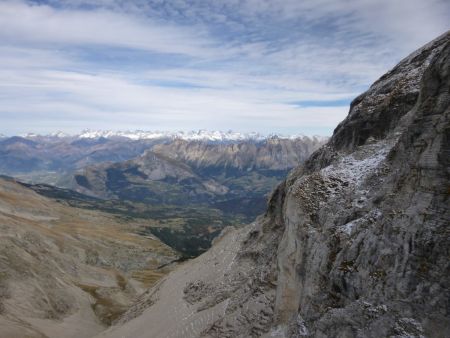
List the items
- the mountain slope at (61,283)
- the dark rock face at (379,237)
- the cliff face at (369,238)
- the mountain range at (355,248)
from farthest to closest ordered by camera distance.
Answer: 1. the mountain slope at (61,283)
2. the mountain range at (355,248)
3. the cliff face at (369,238)
4. the dark rock face at (379,237)

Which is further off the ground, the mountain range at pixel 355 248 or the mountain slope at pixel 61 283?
the mountain range at pixel 355 248

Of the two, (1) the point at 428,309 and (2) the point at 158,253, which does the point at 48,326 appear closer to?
(1) the point at 428,309

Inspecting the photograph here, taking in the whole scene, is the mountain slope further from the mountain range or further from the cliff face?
the cliff face

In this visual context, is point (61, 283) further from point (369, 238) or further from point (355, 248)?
point (369, 238)

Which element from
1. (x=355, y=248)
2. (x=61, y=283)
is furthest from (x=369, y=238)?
(x=61, y=283)

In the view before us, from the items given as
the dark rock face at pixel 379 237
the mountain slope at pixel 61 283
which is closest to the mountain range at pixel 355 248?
the dark rock face at pixel 379 237

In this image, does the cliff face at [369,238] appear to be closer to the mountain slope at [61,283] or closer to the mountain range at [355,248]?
the mountain range at [355,248]

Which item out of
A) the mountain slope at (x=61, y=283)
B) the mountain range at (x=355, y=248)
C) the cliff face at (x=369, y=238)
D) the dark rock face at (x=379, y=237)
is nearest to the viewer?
the dark rock face at (x=379, y=237)

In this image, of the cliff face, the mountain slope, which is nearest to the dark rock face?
the cliff face

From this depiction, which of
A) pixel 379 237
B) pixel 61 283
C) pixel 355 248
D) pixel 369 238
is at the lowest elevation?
pixel 61 283
